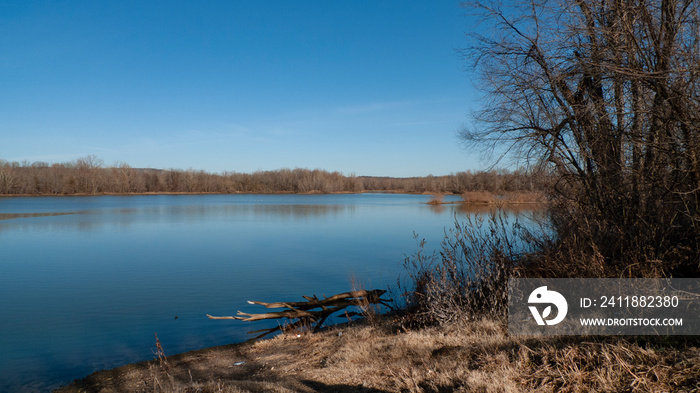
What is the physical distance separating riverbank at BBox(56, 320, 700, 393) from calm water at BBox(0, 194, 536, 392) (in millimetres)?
1258

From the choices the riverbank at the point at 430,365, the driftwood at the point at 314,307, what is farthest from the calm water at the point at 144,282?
the riverbank at the point at 430,365

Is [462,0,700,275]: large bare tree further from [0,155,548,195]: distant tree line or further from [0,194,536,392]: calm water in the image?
[0,155,548,195]: distant tree line

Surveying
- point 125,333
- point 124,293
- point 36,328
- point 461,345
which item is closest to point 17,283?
point 124,293

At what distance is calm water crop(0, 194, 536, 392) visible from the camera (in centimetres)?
712

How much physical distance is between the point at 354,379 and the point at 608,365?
2.51 meters

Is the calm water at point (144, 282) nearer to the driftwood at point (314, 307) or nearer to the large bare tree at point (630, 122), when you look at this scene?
the driftwood at point (314, 307)

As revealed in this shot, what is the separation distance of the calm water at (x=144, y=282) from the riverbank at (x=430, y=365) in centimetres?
126

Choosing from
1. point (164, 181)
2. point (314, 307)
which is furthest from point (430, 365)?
point (164, 181)

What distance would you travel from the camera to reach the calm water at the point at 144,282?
7.12 meters

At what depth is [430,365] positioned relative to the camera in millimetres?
4488

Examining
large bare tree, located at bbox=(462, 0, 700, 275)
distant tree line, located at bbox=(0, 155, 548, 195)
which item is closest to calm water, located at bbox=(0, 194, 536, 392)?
large bare tree, located at bbox=(462, 0, 700, 275)

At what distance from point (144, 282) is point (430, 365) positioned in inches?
Result: 396

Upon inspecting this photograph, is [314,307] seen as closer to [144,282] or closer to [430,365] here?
[430,365]

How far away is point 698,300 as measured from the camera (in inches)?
183
